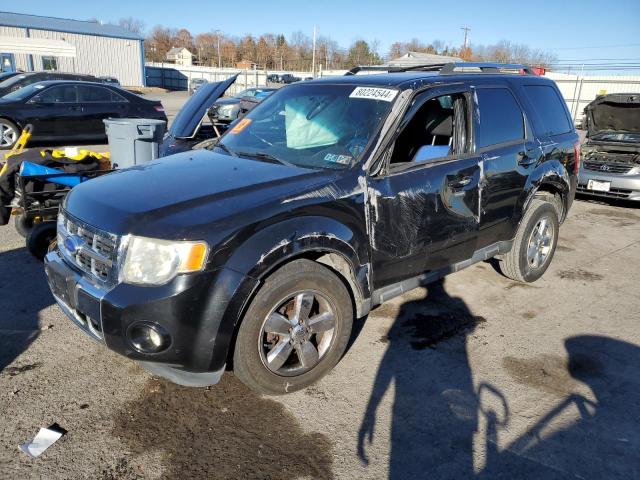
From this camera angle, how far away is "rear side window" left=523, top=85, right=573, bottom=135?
475 centimetres

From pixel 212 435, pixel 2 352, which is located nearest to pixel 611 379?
pixel 212 435

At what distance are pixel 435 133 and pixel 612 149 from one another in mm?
5961

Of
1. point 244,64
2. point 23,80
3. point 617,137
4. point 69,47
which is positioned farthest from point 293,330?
point 244,64

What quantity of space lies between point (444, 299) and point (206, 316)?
8.77 feet

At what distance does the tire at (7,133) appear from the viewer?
37.2 ft

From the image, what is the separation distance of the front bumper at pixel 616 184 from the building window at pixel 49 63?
4210cm

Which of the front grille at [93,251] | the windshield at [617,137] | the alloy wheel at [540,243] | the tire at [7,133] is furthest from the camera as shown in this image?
the tire at [7,133]

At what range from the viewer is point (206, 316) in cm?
261

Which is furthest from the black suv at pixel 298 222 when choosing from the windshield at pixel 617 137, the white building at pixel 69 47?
the white building at pixel 69 47

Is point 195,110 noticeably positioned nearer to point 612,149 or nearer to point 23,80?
point 612,149

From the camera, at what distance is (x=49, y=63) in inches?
1574

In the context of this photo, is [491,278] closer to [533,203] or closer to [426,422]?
[533,203]

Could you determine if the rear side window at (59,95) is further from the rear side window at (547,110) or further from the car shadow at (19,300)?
the rear side window at (547,110)

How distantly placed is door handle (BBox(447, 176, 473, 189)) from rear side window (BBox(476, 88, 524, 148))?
0.34m
